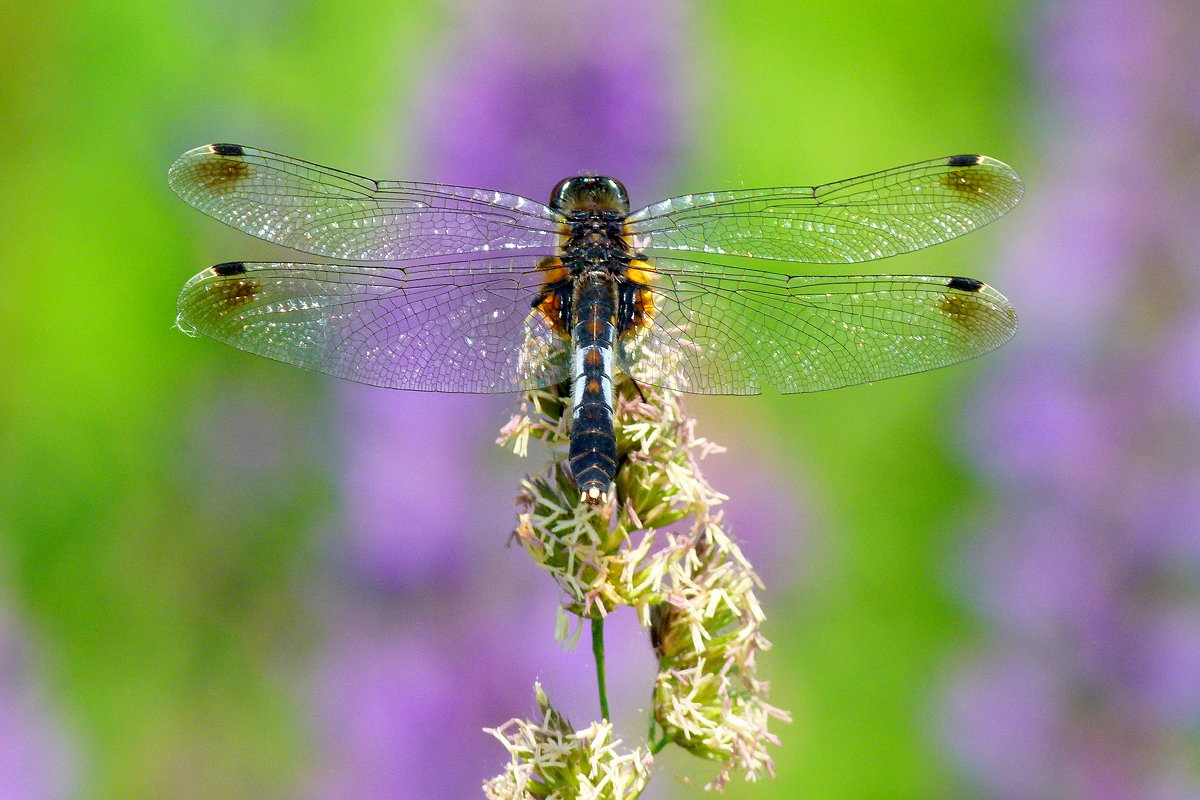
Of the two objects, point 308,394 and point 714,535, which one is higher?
point 308,394

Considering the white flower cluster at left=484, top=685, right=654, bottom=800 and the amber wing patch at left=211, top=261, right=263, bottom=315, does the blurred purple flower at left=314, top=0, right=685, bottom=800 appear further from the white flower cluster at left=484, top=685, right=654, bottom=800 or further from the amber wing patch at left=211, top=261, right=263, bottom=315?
the white flower cluster at left=484, top=685, right=654, bottom=800

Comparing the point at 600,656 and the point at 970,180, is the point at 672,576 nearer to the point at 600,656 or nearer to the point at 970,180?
the point at 600,656

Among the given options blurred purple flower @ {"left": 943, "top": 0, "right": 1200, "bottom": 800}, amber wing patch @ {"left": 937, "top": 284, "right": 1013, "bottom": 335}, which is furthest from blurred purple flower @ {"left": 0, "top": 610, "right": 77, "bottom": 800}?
blurred purple flower @ {"left": 943, "top": 0, "right": 1200, "bottom": 800}

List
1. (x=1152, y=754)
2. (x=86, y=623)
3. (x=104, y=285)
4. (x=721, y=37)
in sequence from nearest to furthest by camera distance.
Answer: (x=1152, y=754), (x=86, y=623), (x=104, y=285), (x=721, y=37)

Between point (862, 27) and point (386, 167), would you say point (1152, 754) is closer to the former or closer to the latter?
point (386, 167)

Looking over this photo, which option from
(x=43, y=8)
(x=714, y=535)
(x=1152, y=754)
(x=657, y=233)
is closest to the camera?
(x=714, y=535)

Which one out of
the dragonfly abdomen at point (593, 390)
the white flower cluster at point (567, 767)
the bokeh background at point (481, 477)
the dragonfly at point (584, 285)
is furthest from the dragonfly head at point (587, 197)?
the bokeh background at point (481, 477)

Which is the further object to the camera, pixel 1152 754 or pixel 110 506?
pixel 110 506

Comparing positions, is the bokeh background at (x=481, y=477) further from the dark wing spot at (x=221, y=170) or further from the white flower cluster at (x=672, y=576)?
the white flower cluster at (x=672, y=576)

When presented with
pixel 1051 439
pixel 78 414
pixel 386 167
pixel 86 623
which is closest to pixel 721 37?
pixel 386 167
